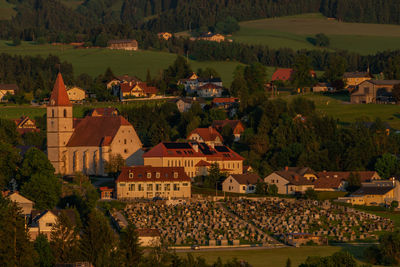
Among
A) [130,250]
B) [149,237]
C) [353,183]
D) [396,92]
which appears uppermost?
[130,250]

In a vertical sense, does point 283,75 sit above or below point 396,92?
below

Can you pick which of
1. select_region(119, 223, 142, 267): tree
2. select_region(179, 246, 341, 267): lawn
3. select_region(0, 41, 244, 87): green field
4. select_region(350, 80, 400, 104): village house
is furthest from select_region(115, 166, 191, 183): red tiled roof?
select_region(0, 41, 244, 87): green field

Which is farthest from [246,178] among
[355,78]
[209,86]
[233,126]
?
[355,78]

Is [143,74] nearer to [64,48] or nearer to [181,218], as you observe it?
[64,48]

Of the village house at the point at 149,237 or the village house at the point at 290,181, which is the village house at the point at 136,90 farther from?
the village house at the point at 149,237

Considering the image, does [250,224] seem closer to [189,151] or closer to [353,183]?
[353,183]

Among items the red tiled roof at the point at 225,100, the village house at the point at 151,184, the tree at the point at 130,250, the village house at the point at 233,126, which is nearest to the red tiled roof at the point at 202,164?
the village house at the point at 151,184
